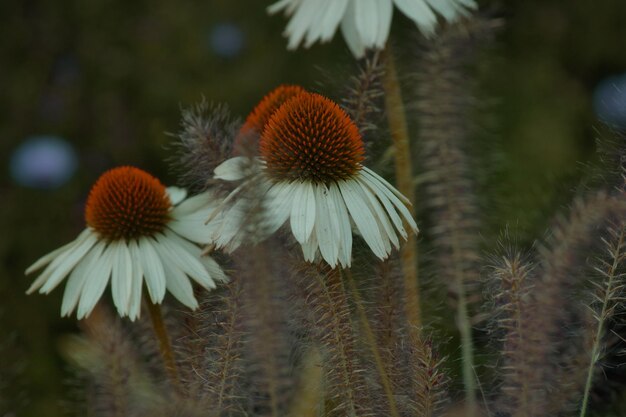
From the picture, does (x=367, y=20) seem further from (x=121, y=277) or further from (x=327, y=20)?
(x=121, y=277)

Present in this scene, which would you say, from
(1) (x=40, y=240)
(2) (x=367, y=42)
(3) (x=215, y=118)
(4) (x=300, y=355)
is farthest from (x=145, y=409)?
(1) (x=40, y=240)

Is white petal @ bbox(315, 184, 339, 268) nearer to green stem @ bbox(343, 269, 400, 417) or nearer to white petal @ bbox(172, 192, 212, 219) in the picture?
green stem @ bbox(343, 269, 400, 417)

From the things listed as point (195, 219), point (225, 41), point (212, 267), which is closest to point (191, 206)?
point (195, 219)

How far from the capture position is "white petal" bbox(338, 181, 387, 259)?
1064 mm

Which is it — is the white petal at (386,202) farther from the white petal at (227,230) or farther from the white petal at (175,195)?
the white petal at (175,195)

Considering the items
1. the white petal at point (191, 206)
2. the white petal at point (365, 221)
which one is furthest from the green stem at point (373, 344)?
the white petal at point (191, 206)

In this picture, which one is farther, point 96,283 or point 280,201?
point 96,283

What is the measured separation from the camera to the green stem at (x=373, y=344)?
1.02 metres

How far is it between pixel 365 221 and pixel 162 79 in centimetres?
A: 243

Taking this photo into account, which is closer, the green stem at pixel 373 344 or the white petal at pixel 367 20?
the green stem at pixel 373 344

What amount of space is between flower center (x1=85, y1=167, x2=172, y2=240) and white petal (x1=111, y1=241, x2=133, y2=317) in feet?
0.08

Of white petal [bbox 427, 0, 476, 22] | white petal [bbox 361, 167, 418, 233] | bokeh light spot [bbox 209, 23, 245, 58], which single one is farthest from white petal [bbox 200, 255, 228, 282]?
bokeh light spot [bbox 209, 23, 245, 58]

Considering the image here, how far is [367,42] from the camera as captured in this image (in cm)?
133

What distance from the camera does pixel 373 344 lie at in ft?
3.50
